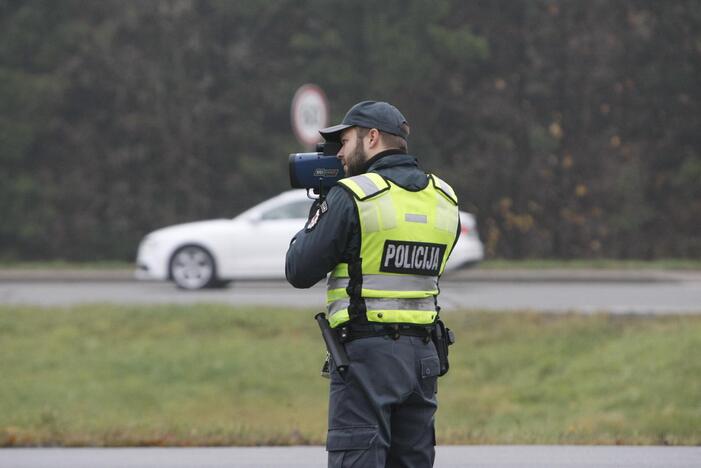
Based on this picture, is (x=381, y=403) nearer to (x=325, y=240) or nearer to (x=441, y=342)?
(x=441, y=342)

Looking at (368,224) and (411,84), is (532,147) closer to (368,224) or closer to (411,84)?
(411,84)

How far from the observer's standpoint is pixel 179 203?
2580 cm

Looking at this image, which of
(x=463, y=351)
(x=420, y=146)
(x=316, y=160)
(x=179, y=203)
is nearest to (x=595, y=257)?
(x=420, y=146)

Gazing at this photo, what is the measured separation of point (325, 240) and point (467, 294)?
12322 mm

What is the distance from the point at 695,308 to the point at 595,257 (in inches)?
449

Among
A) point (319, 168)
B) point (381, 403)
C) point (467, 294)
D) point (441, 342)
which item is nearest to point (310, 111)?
point (467, 294)

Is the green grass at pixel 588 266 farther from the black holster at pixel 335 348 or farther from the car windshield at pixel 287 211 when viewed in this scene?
the black holster at pixel 335 348

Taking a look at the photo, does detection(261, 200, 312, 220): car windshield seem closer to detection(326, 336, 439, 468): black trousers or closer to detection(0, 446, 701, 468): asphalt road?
detection(0, 446, 701, 468): asphalt road

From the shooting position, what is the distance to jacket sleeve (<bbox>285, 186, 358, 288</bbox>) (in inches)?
178

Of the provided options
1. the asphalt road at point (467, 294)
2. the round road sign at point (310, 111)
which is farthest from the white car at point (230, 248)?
the round road sign at point (310, 111)

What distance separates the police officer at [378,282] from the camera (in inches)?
178

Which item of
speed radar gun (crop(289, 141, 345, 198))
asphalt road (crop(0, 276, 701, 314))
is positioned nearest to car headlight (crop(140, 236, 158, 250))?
asphalt road (crop(0, 276, 701, 314))

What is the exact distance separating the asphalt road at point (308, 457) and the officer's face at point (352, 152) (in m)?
2.73

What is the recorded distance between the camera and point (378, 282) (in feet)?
15.1
